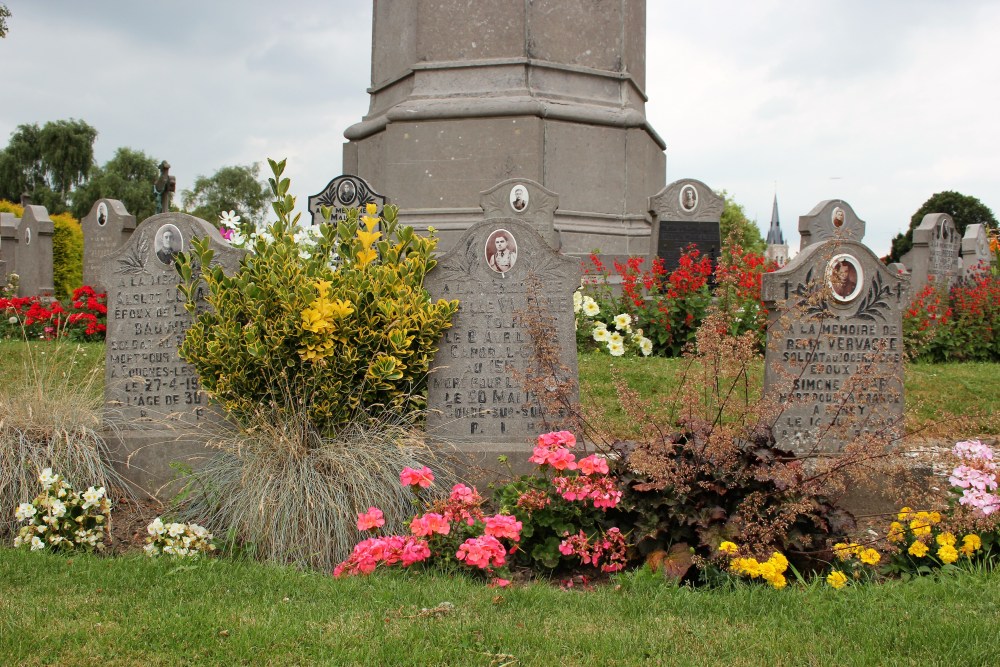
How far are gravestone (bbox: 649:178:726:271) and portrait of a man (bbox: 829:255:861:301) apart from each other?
5.90 meters

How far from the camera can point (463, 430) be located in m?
5.86

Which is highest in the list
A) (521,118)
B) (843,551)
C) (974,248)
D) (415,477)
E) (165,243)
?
(521,118)

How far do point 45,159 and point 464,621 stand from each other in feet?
200

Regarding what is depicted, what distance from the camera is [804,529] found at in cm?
433

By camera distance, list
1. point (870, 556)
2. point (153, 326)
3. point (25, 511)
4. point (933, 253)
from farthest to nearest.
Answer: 1. point (933, 253)
2. point (153, 326)
3. point (25, 511)
4. point (870, 556)

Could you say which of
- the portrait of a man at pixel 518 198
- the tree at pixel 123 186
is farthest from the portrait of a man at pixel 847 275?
the tree at pixel 123 186

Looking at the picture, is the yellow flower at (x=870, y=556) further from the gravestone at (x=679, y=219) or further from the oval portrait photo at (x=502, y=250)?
the gravestone at (x=679, y=219)

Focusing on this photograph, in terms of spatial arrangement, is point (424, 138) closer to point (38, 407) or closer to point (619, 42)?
point (619, 42)

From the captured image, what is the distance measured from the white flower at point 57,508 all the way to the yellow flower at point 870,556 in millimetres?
4005

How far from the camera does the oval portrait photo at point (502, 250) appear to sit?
5945 mm

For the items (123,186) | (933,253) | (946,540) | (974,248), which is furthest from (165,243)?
(123,186)

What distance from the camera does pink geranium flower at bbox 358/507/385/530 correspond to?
443cm

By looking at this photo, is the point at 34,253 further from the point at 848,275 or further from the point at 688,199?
the point at 848,275

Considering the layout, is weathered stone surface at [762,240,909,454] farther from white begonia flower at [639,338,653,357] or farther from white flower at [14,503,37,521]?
white flower at [14,503,37,521]
